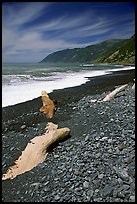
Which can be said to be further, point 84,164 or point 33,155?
point 33,155

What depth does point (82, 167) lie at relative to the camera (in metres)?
6.92

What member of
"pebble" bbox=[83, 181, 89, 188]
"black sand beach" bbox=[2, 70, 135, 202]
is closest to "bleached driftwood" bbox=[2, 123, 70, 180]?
"black sand beach" bbox=[2, 70, 135, 202]

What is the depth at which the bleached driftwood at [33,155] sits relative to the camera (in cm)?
768

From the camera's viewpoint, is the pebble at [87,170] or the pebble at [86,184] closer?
the pebble at [87,170]

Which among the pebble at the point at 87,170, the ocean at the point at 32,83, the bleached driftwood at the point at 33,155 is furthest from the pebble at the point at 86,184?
the ocean at the point at 32,83

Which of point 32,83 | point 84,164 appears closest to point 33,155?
point 84,164

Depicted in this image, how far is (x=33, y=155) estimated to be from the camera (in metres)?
8.05

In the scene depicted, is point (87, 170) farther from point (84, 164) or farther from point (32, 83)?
point (32, 83)

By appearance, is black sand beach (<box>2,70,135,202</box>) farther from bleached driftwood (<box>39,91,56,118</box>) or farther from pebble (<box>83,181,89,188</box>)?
bleached driftwood (<box>39,91,56,118</box>)

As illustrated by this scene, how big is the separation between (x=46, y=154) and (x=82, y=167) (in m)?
1.48

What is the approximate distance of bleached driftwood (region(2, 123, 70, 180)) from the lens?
7.68 m

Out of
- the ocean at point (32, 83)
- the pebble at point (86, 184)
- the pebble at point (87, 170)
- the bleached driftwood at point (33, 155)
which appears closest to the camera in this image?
the pebble at point (87, 170)

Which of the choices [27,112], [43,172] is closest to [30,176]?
[43,172]

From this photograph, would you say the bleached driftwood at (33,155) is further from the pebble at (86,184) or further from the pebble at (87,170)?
the pebble at (86,184)
